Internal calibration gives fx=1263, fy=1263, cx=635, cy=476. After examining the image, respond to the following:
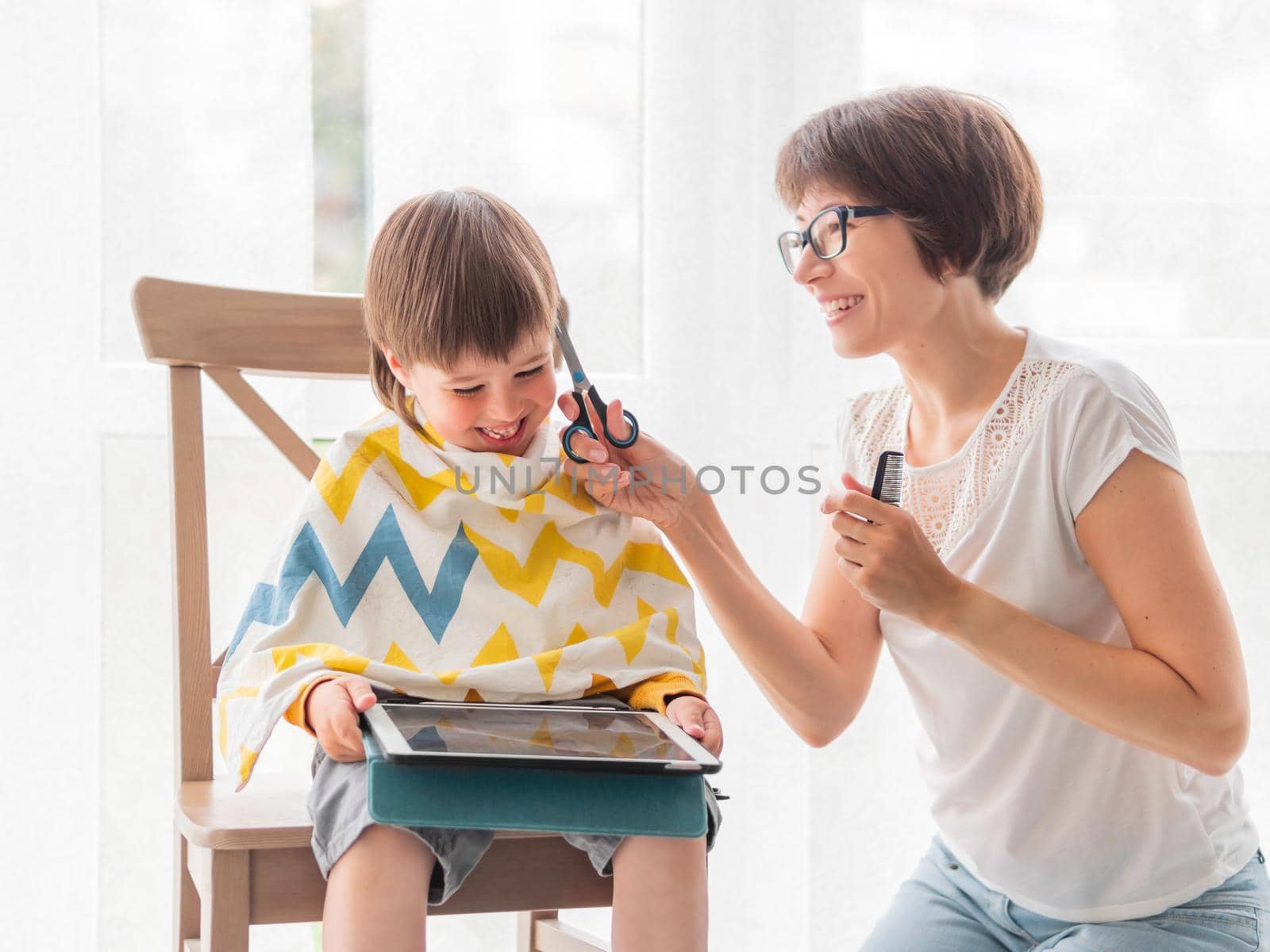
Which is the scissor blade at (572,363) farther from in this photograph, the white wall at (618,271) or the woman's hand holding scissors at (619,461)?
the white wall at (618,271)

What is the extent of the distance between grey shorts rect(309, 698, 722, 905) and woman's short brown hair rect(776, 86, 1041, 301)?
0.52m

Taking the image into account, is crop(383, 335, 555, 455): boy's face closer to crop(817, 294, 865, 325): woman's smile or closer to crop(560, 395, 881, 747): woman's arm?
crop(560, 395, 881, 747): woman's arm

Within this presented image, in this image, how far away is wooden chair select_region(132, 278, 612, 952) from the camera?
1.00 m

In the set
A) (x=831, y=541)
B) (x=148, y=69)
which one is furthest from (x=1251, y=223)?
(x=148, y=69)

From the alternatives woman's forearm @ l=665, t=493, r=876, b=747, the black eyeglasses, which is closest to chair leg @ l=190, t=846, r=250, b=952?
woman's forearm @ l=665, t=493, r=876, b=747

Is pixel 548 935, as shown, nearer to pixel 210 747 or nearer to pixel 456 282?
pixel 210 747

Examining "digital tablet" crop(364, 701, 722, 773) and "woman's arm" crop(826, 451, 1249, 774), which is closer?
"digital tablet" crop(364, 701, 722, 773)

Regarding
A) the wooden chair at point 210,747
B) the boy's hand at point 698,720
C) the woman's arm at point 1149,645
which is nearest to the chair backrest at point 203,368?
the wooden chair at point 210,747

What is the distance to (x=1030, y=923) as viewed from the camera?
1.08 m

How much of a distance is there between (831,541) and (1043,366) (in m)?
0.28

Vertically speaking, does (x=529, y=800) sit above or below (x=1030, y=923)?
above

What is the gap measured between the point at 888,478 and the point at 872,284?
19 cm

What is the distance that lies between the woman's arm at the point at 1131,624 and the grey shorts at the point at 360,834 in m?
0.23

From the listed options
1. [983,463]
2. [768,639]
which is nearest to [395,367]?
[768,639]
